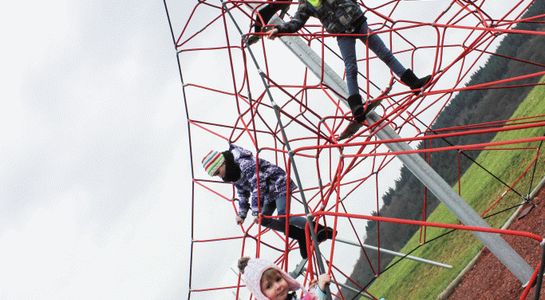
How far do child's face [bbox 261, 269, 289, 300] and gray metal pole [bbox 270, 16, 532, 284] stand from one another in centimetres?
199

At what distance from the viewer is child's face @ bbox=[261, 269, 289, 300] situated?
4.13 metres

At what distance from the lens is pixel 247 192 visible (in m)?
7.31

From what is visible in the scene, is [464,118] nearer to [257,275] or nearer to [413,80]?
[413,80]

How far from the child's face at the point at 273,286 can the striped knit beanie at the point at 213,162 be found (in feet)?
9.53

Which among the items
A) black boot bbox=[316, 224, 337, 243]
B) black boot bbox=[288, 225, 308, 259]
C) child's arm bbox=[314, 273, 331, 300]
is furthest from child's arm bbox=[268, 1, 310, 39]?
child's arm bbox=[314, 273, 331, 300]

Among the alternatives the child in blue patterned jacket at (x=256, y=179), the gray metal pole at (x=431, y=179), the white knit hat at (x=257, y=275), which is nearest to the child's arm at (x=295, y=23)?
the gray metal pole at (x=431, y=179)

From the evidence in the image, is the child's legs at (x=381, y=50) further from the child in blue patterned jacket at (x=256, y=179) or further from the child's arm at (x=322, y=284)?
the child's arm at (x=322, y=284)

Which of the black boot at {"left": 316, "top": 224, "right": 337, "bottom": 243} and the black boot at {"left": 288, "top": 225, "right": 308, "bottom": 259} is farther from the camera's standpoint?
the black boot at {"left": 288, "top": 225, "right": 308, "bottom": 259}

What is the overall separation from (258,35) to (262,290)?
2.79 m

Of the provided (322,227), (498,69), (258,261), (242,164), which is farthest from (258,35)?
(498,69)

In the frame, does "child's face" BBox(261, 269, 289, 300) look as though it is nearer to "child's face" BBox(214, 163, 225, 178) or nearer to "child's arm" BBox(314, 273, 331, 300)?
"child's arm" BBox(314, 273, 331, 300)

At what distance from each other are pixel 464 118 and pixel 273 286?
61469mm

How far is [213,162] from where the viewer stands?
23.0ft

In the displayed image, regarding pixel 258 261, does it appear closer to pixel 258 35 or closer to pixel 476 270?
pixel 258 35
